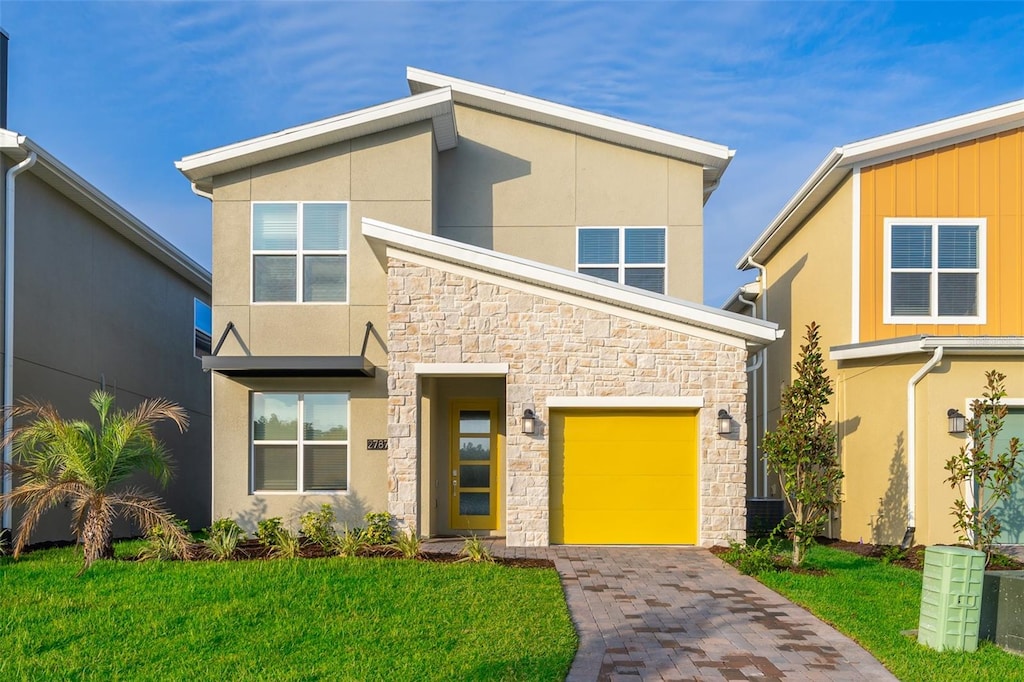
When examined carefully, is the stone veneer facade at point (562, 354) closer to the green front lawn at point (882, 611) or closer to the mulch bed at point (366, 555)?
the mulch bed at point (366, 555)

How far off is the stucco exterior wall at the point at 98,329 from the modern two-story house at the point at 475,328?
2862 millimetres

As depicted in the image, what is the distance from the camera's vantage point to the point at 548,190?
15.0 metres

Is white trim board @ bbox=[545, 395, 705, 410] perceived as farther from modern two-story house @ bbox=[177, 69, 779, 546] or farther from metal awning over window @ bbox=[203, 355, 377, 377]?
metal awning over window @ bbox=[203, 355, 377, 377]

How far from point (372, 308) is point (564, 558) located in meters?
5.34

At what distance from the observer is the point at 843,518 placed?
47.1 ft

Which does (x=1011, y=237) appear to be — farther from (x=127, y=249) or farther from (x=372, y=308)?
(x=127, y=249)

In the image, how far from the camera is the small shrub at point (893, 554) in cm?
1153

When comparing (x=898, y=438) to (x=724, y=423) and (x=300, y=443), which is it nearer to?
(x=724, y=423)

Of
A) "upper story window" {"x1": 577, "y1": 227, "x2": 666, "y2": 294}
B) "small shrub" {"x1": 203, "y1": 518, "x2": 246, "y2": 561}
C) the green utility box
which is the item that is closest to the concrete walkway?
the green utility box

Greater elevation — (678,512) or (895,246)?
(895,246)

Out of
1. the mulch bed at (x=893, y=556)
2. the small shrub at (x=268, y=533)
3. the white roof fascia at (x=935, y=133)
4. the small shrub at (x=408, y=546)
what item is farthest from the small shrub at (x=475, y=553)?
the white roof fascia at (x=935, y=133)

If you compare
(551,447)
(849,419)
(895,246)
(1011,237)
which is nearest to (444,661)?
(551,447)

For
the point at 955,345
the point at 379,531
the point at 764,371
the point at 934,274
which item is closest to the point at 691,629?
the point at 379,531

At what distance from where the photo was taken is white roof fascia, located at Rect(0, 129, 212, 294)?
12491 mm
